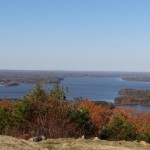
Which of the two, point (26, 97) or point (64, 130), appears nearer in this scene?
point (64, 130)

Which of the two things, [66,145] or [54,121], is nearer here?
[66,145]

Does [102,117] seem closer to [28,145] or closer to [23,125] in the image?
[23,125]

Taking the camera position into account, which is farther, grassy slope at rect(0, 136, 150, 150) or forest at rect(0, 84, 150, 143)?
forest at rect(0, 84, 150, 143)

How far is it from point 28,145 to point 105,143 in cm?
382

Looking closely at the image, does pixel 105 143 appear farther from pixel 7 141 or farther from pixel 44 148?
pixel 7 141

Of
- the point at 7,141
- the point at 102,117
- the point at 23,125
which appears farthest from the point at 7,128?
the point at 102,117

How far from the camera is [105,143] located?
18109 mm

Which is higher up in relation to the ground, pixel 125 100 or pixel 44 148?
pixel 44 148

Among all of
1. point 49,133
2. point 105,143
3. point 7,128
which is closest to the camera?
point 105,143

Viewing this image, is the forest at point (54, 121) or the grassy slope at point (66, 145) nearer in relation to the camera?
the grassy slope at point (66, 145)

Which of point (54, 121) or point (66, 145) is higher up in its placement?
point (66, 145)

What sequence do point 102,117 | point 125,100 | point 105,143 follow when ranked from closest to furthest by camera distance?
point 105,143
point 102,117
point 125,100

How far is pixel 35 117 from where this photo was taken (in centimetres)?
3125

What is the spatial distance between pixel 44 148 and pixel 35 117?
49.0ft
